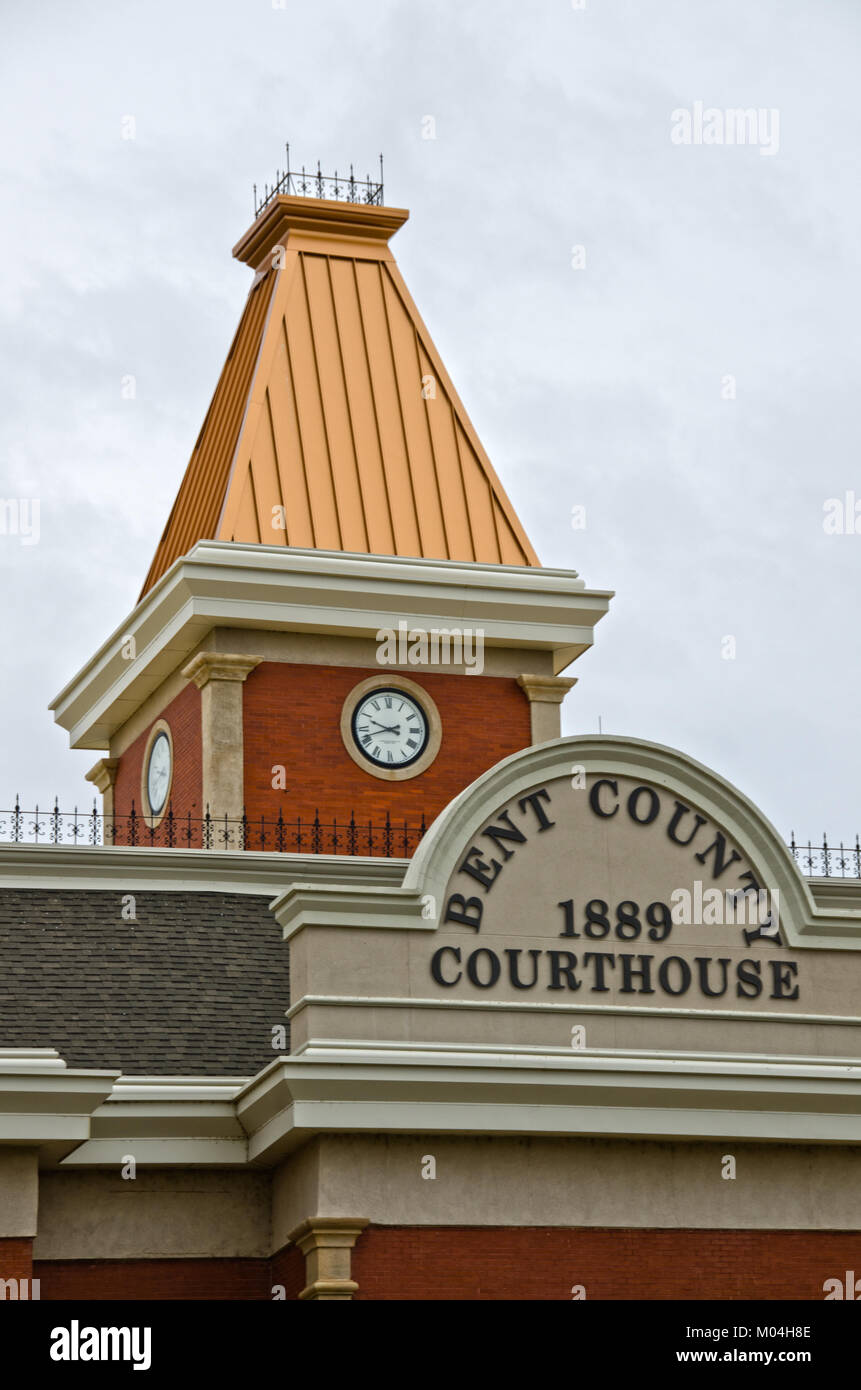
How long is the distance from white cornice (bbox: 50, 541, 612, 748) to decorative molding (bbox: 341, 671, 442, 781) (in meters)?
0.61

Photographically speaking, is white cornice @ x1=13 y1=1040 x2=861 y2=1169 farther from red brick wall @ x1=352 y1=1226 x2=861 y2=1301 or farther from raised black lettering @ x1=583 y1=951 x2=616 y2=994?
red brick wall @ x1=352 y1=1226 x2=861 y2=1301

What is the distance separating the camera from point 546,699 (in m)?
30.2

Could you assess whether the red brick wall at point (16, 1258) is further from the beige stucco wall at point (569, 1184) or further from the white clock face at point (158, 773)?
the white clock face at point (158, 773)

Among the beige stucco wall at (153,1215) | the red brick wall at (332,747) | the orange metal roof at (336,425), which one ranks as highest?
the orange metal roof at (336,425)

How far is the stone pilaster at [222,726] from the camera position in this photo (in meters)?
28.2

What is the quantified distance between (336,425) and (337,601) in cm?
312

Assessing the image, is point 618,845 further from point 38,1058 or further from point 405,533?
point 405,533

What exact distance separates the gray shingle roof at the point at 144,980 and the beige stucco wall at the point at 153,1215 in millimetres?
968

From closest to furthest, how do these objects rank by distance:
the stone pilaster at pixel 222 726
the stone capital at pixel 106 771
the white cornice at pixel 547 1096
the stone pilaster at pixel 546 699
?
the white cornice at pixel 547 1096 → the stone pilaster at pixel 222 726 → the stone pilaster at pixel 546 699 → the stone capital at pixel 106 771

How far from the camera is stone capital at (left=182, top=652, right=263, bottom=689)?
28781 millimetres

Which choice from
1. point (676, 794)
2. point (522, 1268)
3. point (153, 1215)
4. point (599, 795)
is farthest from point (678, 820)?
point (153, 1215)

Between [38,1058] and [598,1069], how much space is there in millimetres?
4521

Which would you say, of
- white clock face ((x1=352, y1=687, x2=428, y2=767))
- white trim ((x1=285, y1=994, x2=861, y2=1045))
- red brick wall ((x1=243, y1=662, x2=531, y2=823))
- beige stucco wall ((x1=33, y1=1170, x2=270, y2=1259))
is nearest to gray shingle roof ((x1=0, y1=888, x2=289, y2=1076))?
beige stucco wall ((x1=33, y1=1170, x2=270, y2=1259))

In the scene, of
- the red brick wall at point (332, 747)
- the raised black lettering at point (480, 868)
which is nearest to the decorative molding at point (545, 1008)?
the raised black lettering at point (480, 868)
